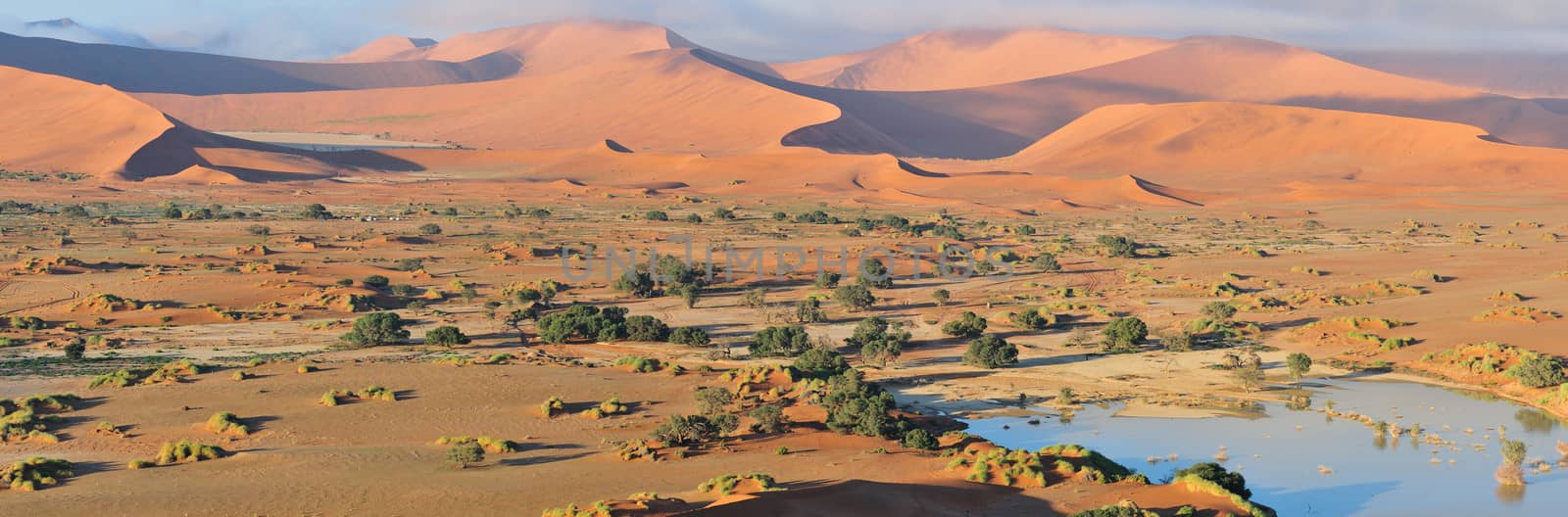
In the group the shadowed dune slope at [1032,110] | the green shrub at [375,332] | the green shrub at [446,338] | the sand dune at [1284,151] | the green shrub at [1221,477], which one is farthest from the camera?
the shadowed dune slope at [1032,110]

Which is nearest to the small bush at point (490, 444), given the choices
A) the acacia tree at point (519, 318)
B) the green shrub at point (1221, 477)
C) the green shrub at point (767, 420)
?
the green shrub at point (767, 420)

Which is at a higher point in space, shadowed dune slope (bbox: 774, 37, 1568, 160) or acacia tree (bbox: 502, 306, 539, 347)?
shadowed dune slope (bbox: 774, 37, 1568, 160)

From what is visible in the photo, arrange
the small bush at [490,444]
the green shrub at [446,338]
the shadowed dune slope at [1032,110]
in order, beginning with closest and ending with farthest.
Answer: the small bush at [490,444] → the green shrub at [446,338] → the shadowed dune slope at [1032,110]

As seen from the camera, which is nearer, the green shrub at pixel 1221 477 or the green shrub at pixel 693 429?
the green shrub at pixel 1221 477

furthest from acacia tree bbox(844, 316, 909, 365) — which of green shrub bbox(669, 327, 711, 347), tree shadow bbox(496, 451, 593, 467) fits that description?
tree shadow bbox(496, 451, 593, 467)

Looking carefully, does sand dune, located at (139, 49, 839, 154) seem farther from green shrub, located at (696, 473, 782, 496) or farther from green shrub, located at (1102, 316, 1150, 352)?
green shrub, located at (696, 473, 782, 496)

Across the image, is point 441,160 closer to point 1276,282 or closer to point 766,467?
point 1276,282

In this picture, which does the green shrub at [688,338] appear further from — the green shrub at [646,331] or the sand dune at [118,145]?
the sand dune at [118,145]
